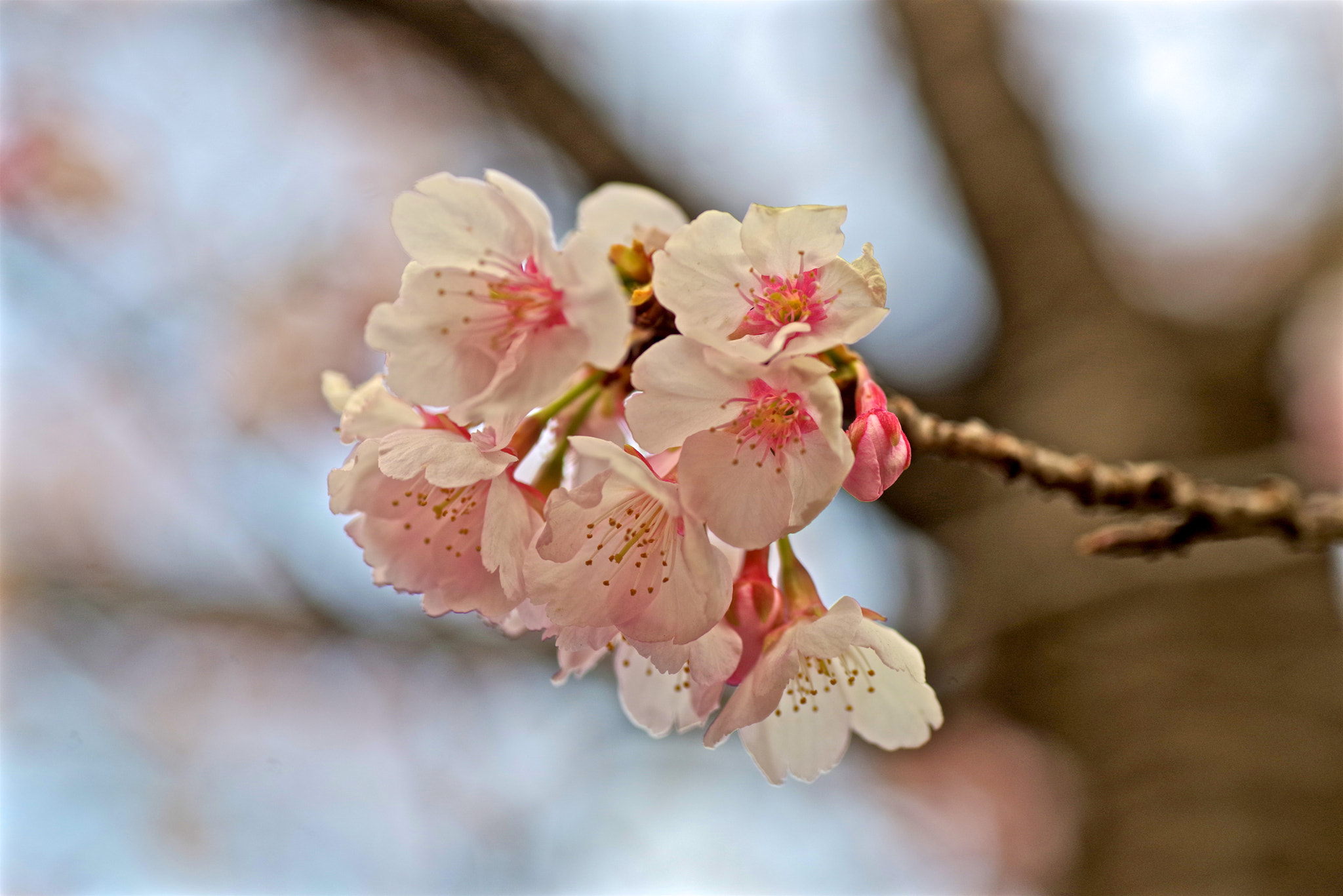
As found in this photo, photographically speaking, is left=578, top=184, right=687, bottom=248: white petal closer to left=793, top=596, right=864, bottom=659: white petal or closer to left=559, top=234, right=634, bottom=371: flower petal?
left=559, top=234, right=634, bottom=371: flower petal

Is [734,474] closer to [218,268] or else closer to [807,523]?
[807,523]

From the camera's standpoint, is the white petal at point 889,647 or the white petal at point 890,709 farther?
the white petal at point 890,709

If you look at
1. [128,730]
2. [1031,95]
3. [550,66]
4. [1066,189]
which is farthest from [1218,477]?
[128,730]

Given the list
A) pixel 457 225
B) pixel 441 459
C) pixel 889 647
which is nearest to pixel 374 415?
pixel 441 459

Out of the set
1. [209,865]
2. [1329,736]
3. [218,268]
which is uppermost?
[218,268]

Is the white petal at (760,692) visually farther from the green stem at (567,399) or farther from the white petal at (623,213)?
the white petal at (623,213)

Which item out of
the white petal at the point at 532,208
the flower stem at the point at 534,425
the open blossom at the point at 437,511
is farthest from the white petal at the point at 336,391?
the white petal at the point at 532,208

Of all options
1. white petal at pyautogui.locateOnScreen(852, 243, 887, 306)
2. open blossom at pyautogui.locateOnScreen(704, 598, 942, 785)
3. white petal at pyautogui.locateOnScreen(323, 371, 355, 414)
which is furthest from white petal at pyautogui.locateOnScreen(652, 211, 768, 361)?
white petal at pyautogui.locateOnScreen(323, 371, 355, 414)
